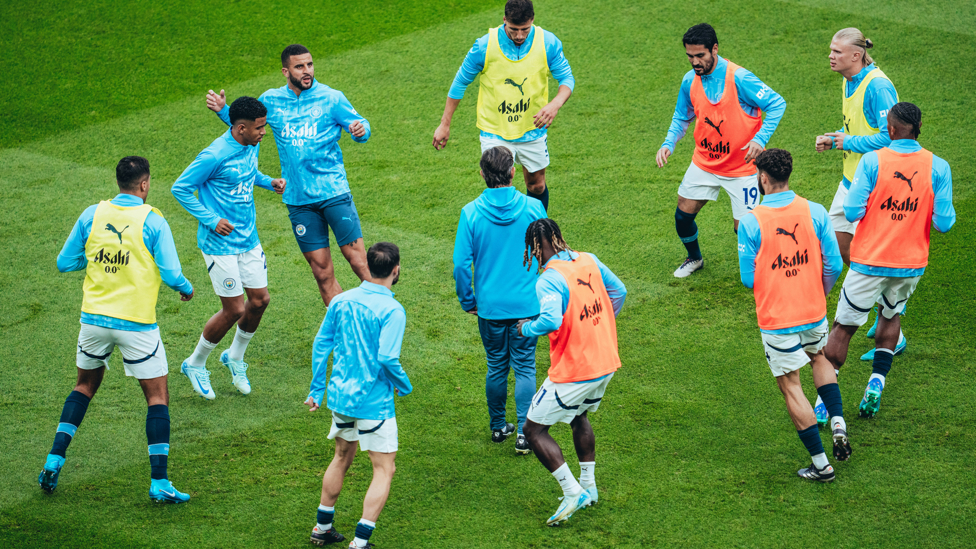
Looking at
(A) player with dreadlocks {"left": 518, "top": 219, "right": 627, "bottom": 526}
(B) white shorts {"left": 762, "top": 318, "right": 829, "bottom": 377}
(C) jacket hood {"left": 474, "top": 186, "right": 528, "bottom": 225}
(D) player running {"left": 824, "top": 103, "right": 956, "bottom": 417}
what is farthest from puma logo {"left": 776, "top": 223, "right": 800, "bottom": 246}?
(C) jacket hood {"left": 474, "top": 186, "right": 528, "bottom": 225}

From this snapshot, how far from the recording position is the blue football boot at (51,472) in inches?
209

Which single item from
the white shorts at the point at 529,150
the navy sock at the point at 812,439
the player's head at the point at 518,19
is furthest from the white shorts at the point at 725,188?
the navy sock at the point at 812,439

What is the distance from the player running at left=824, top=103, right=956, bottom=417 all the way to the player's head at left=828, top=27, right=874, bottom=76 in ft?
3.51

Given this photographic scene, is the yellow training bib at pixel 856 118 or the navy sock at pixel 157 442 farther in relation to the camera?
the yellow training bib at pixel 856 118

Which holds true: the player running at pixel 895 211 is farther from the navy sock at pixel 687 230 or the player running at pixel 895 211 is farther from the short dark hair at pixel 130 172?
the short dark hair at pixel 130 172

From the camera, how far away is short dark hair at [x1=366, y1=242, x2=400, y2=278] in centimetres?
465

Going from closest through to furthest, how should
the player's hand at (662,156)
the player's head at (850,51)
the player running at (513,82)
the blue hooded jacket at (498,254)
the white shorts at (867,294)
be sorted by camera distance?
1. the blue hooded jacket at (498,254)
2. the white shorts at (867,294)
3. the player's head at (850,51)
4. the player's hand at (662,156)
5. the player running at (513,82)

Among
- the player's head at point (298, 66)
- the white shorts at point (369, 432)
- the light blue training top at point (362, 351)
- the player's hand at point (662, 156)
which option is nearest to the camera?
the light blue training top at point (362, 351)

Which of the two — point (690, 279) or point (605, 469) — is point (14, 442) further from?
point (690, 279)

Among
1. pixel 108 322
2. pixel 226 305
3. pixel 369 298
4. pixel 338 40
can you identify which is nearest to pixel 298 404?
pixel 226 305

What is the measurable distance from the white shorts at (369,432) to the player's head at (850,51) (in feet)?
14.5

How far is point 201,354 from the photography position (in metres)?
6.54

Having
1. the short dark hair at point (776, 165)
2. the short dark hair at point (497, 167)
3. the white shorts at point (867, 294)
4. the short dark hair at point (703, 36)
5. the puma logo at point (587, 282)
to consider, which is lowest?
the white shorts at point (867, 294)

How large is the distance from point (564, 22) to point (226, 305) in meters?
8.51
